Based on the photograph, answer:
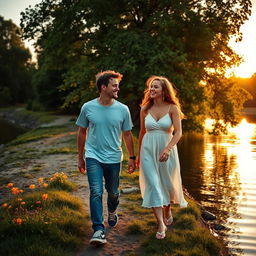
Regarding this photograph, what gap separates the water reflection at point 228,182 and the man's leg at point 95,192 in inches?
106

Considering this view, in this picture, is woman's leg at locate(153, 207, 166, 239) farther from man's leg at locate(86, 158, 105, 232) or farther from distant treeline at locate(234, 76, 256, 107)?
distant treeline at locate(234, 76, 256, 107)

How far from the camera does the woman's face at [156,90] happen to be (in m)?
5.79

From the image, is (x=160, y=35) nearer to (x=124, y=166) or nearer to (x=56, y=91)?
(x=124, y=166)

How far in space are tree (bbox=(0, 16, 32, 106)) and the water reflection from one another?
5134 centimetres

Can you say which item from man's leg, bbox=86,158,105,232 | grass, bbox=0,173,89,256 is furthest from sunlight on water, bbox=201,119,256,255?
grass, bbox=0,173,89,256

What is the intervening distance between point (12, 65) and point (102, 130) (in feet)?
229

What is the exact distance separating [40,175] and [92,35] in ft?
38.2

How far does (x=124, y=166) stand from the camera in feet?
38.9

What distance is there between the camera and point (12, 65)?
71.5 metres

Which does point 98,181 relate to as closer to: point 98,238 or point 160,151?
point 98,238

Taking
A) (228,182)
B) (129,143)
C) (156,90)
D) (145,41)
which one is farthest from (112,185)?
(145,41)

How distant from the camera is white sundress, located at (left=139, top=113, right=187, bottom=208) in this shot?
568 centimetres

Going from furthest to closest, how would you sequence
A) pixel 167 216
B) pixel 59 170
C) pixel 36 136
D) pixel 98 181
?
pixel 36 136 < pixel 59 170 < pixel 167 216 < pixel 98 181

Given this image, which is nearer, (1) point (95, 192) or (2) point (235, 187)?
(1) point (95, 192)
